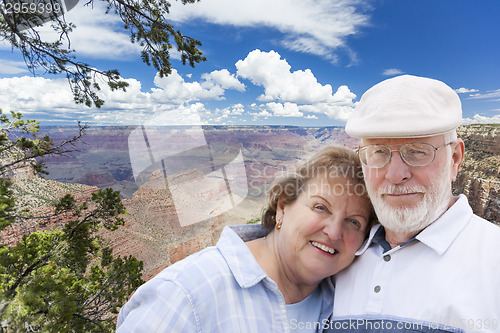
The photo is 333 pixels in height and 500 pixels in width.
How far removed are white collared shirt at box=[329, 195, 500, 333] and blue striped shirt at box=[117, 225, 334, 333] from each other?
48 cm

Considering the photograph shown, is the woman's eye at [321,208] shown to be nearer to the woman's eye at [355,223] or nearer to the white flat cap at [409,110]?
the woman's eye at [355,223]

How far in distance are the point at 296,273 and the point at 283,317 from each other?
1.00 ft

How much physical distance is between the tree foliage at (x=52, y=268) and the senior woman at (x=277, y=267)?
2.86m

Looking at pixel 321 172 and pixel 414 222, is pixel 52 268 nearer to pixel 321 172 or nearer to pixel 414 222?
pixel 321 172

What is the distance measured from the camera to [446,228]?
1.50 m

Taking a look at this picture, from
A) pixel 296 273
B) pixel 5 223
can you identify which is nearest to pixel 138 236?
pixel 5 223

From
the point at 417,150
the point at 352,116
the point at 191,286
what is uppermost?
the point at 352,116

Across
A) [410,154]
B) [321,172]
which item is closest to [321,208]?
[321,172]

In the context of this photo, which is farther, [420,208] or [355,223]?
[355,223]

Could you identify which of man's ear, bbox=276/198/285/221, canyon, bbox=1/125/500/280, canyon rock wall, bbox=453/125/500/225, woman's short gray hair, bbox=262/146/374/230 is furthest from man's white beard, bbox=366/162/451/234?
canyon rock wall, bbox=453/125/500/225

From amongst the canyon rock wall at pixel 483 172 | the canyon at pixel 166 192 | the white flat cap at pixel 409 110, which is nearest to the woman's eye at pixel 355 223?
the white flat cap at pixel 409 110

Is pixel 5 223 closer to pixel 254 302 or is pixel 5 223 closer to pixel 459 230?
pixel 254 302

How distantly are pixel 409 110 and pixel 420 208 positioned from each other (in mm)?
533

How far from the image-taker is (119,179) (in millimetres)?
45812
